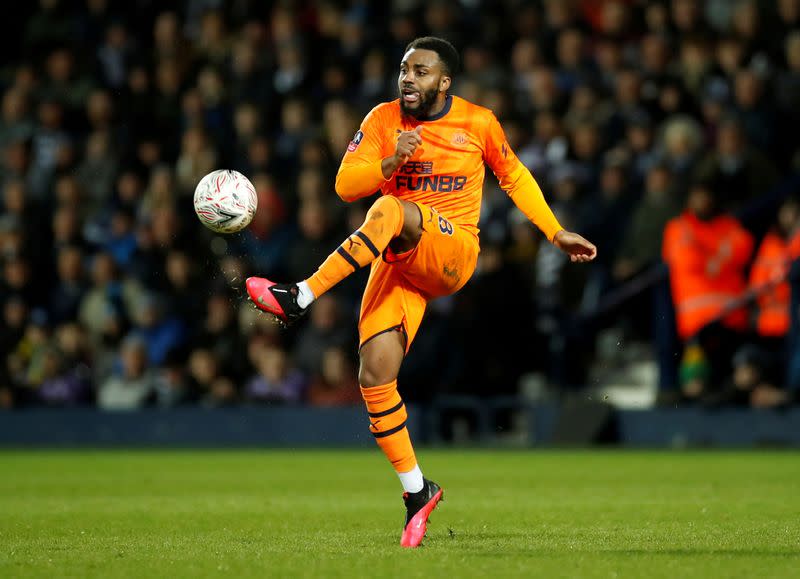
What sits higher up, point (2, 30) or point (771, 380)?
point (2, 30)

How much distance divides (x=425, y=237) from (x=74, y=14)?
13.2m

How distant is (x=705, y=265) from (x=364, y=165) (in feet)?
23.2

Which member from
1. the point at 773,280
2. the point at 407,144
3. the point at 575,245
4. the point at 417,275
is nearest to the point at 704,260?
the point at 773,280

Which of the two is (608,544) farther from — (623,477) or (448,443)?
(448,443)

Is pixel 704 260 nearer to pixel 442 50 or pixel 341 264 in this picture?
pixel 442 50

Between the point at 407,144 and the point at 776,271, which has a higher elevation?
the point at 407,144

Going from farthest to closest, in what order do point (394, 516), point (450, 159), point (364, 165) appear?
point (394, 516) → point (450, 159) → point (364, 165)

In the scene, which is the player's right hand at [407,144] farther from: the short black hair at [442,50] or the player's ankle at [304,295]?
the player's ankle at [304,295]

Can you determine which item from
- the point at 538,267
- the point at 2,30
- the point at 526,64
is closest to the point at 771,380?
the point at 538,267

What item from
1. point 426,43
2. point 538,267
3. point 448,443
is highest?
point 426,43

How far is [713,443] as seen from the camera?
13695 mm

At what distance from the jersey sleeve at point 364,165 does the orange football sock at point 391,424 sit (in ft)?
3.06

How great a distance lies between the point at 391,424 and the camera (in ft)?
22.6

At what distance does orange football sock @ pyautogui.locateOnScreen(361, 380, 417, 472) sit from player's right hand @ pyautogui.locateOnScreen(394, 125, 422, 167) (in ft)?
3.63
